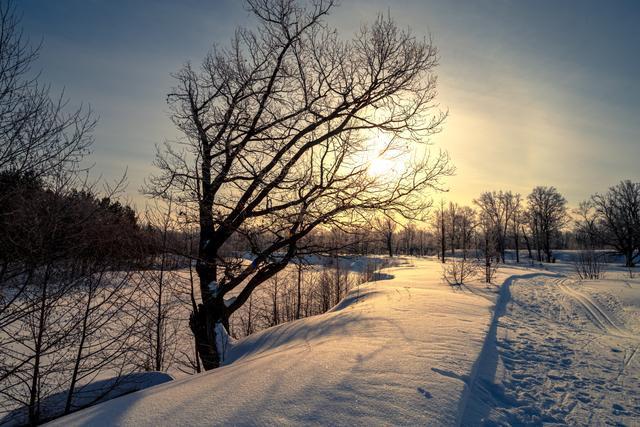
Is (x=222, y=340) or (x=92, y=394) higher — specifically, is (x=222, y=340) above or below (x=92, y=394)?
above

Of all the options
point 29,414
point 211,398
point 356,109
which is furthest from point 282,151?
point 29,414

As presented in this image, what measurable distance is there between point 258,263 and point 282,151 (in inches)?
114

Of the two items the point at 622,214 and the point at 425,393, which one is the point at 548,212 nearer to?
the point at 622,214

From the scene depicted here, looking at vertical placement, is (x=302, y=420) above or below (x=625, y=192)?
below

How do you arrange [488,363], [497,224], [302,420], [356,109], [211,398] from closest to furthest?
1. [302,420]
2. [211,398]
3. [488,363]
4. [356,109]
5. [497,224]

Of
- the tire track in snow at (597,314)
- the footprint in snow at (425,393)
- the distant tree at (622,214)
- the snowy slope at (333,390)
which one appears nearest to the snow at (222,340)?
the snowy slope at (333,390)

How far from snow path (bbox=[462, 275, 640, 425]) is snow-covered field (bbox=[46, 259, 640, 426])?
18 millimetres

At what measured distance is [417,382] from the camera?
122 inches

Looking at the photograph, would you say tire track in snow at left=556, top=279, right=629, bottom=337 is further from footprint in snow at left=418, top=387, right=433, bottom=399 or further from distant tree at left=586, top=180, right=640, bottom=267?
distant tree at left=586, top=180, right=640, bottom=267

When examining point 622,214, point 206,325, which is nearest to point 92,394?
point 206,325

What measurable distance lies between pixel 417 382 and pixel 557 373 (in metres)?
2.33

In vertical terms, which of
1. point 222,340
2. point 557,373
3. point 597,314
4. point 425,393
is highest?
point 425,393

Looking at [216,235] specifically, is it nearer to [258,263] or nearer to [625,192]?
[258,263]

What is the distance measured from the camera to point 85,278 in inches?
270
